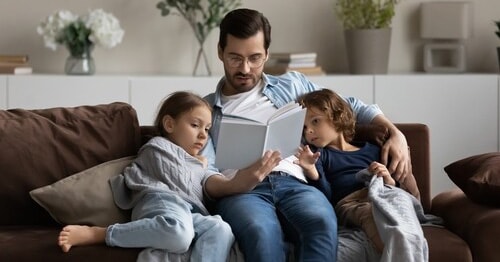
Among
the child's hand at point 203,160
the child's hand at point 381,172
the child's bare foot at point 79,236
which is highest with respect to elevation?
the child's hand at point 203,160

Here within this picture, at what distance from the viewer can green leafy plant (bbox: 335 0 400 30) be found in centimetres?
532

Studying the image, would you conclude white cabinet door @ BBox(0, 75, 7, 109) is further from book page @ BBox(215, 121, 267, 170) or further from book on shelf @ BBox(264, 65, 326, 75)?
book page @ BBox(215, 121, 267, 170)

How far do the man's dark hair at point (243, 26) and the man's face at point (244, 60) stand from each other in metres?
0.02

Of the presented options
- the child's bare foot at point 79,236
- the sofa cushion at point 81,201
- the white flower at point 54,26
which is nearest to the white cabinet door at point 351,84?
the white flower at point 54,26

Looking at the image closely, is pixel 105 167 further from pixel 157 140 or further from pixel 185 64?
pixel 185 64

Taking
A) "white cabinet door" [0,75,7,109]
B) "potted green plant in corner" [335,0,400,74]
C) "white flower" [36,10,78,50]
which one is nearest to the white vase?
"white flower" [36,10,78,50]

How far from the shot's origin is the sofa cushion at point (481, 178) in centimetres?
330

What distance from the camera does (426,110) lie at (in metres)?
5.27

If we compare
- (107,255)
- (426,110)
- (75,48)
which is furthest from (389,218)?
(75,48)

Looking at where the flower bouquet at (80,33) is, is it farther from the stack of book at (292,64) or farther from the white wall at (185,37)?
the stack of book at (292,64)

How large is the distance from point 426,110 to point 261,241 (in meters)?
2.40

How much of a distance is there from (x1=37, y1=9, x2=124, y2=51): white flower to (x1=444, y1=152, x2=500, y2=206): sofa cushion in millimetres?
2275

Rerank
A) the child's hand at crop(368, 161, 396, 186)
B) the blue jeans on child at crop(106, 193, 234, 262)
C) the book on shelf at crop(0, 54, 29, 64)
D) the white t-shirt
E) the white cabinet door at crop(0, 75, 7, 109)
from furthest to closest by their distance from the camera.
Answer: the book on shelf at crop(0, 54, 29, 64), the white cabinet door at crop(0, 75, 7, 109), the white t-shirt, the child's hand at crop(368, 161, 396, 186), the blue jeans on child at crop(106, 193, 234, 262)

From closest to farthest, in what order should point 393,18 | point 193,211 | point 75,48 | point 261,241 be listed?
point 261,241 → point 193,211 → point 75,48 → point 393,18
